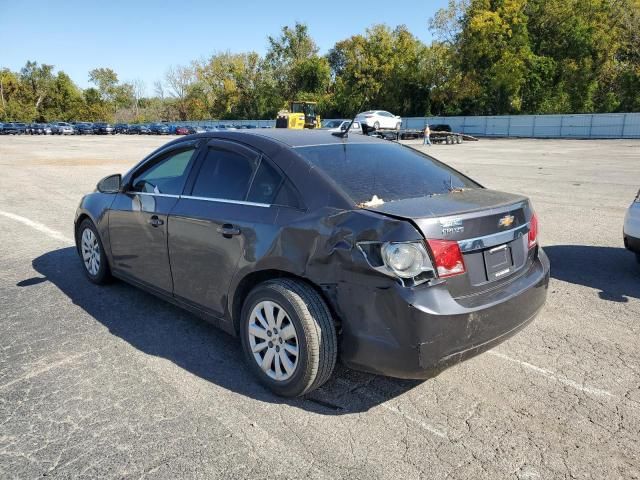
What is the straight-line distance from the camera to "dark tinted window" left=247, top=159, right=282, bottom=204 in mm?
3331

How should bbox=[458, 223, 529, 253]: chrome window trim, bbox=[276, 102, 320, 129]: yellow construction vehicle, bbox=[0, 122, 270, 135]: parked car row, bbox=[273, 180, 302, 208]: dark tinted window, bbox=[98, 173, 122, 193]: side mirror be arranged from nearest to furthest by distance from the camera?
bbox=[458, 223, 529, 253]: chrome window trim → bbox=[273, 180, 302, 208]: dark tinted window → bbox=[98, 173, 122, 193]: side mirror → bbox=[276, 102, 320, 129]: yellow construction vehicle → bbox=[0, 122, 270, 135]: parked car row

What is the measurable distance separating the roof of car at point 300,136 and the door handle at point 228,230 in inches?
27.0

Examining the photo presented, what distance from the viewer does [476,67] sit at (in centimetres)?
5306

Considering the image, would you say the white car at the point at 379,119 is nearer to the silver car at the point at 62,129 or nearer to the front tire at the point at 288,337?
the front tire at the point at 288,337

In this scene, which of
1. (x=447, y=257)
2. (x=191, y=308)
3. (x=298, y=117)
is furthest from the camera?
(x=298, y=117)

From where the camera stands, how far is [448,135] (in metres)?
36.5

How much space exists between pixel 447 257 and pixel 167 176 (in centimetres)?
265

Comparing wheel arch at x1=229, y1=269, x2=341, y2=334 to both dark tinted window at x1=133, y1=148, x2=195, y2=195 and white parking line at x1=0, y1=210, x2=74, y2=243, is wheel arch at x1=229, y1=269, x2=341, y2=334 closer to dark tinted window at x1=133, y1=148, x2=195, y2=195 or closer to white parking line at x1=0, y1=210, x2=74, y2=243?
dark tinted window at x1=133, y1=148, x2=195, y2=195

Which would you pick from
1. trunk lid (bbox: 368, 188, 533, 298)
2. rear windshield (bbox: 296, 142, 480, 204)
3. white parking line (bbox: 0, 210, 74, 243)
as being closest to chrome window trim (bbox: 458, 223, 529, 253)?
trunk lid (bbox: 368, 188, 533, 298)

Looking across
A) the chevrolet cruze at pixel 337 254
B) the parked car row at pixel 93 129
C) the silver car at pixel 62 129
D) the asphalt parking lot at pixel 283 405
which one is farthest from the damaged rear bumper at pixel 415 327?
the silver car at pixel 62 129

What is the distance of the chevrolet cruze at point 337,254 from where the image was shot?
2.71m

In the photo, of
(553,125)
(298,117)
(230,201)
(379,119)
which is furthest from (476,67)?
(230,201)

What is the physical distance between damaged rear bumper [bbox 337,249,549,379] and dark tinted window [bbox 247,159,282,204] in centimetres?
89

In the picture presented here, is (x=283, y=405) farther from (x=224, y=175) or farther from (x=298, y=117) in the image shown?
(x=298, y=117)
